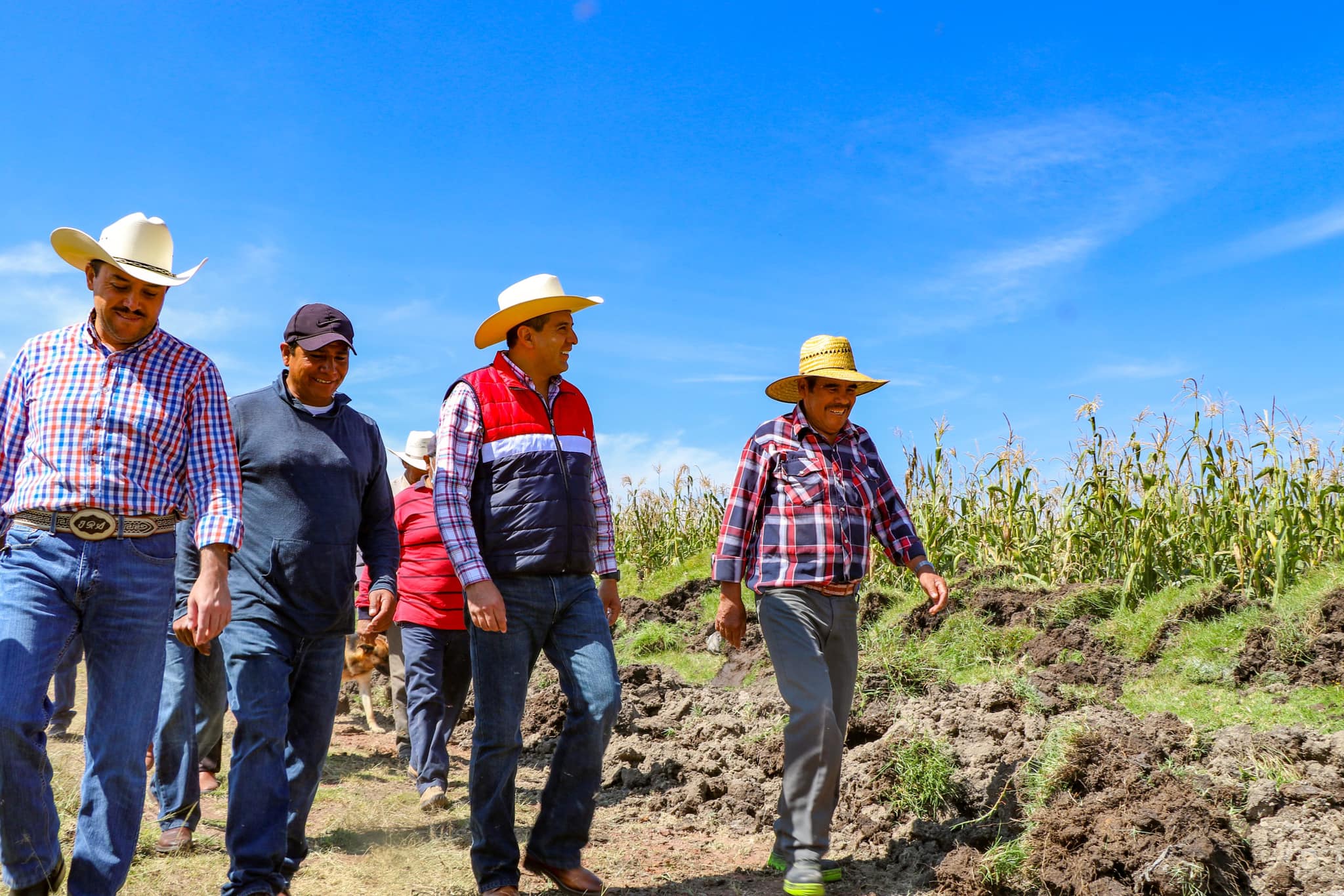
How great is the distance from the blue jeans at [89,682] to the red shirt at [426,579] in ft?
8.54

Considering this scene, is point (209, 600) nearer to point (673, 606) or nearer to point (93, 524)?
point (93, 524)

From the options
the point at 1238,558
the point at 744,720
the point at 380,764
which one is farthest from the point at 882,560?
the point at 380,764

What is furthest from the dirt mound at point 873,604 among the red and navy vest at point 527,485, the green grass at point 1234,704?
the red and navy vest at point 527,485

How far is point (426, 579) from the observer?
6535 mm

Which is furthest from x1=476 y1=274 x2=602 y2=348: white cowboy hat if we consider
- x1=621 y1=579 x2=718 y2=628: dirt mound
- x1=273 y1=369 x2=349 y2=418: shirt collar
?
x1=621 y1=579 x2=718 y2=628: dirt mound

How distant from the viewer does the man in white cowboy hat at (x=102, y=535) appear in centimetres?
363

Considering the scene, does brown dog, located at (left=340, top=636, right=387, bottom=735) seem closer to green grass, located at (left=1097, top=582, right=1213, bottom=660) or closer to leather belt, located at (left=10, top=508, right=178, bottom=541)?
leather belt, located at (left=10, top=508, right=178, bottom=541)

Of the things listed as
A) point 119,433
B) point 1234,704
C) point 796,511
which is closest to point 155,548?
point 119,433

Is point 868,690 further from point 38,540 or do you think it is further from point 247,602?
point 38,540

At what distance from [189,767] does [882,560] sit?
7.16 metres

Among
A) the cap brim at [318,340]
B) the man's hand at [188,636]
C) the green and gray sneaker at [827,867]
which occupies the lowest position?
Answer: the green and gray sneaker at [827,867]

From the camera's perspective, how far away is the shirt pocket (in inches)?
190

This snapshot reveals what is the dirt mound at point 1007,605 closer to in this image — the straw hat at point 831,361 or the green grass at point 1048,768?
the green grass at point 1048,768

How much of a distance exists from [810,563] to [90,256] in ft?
10.1
